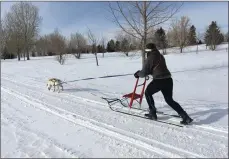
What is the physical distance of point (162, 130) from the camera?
190 inches

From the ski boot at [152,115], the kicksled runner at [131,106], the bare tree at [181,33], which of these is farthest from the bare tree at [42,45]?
the ski boot at [152,115]

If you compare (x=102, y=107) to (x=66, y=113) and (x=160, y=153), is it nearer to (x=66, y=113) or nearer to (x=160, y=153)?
(x=66, y=113)

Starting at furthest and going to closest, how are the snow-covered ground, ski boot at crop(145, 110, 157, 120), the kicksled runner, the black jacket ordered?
the kicksled runner
ski boot at crop(145, 110, 157, 120)
the black jacket
the snow-covered ground

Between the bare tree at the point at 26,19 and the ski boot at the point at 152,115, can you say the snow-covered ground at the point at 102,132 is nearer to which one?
the ski boot at the point at 152,115

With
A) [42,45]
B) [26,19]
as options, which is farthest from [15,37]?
[42,45]

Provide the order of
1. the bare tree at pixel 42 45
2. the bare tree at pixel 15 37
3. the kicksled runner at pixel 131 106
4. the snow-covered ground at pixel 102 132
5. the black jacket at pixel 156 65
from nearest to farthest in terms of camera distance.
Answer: the snow-covered ground at pixel 102 132 → the black jacket at pixel 156 65 → the kicksled runner at pixel 131 106 → the bare tree at pixel 15 37 → the bare tree at pixel 42 45

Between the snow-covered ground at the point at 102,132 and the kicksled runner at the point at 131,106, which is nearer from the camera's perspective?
the snow-covered ground at the point at 102,132

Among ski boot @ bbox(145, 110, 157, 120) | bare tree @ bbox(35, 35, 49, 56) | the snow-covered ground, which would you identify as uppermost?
bare tree @ bbox(35, 35, 49, 56)

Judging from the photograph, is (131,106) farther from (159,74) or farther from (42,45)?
(42,45)

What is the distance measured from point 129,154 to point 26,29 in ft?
167

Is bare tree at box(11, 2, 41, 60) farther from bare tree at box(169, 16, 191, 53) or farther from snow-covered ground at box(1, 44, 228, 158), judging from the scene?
snow-covered ground at box(1, 44, 228, 158)

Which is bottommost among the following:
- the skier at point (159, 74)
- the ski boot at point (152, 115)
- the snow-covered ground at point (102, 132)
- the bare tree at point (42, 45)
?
the snow-covered ground at point (102, 132)

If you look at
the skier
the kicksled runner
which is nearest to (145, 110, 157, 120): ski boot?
the kicksled runner

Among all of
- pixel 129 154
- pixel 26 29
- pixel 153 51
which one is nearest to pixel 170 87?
pixel 153 51
